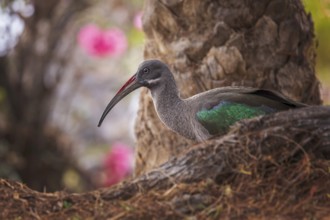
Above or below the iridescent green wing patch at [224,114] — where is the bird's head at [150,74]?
above

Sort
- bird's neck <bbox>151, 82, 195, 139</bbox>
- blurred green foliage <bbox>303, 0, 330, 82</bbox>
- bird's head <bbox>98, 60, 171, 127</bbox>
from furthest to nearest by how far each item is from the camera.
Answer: blurred green foliage <bbox>303, 0, 330, 82</bbox>, bird's head <bbox>98, 60, 171, 127</bbox>, bird's neck <bbox>151, 82, 195, 139</bbox>

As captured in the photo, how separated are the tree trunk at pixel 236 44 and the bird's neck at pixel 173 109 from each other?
632 mm

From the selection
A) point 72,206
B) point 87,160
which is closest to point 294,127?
point 72,206

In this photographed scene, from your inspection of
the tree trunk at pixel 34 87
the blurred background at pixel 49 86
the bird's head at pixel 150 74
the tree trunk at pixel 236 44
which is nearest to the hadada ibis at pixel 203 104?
the bird's head at pixel 150 74

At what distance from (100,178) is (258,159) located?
1048 cm

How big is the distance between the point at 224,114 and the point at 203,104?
0.86 ft

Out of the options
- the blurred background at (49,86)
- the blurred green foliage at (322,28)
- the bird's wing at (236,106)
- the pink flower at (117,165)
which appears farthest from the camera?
the pink flower at (117,165)

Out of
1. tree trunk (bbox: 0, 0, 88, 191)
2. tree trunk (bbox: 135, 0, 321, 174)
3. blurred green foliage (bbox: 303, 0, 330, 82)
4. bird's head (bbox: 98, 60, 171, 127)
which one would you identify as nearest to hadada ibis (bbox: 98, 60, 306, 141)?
bird's head (bbox: 98, 60, 171, 127)

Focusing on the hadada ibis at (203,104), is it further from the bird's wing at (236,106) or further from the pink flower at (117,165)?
the pink flower at (117,165)

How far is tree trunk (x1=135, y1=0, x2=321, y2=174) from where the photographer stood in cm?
840

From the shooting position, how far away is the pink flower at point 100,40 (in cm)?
1480

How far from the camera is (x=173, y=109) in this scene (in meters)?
7.99

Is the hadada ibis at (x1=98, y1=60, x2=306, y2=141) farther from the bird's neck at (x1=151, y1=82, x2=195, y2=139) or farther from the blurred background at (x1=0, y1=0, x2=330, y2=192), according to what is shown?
the blurred background at (x1=0, y1=0, x2=330, y2=192)

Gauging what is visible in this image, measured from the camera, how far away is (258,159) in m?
5.87
